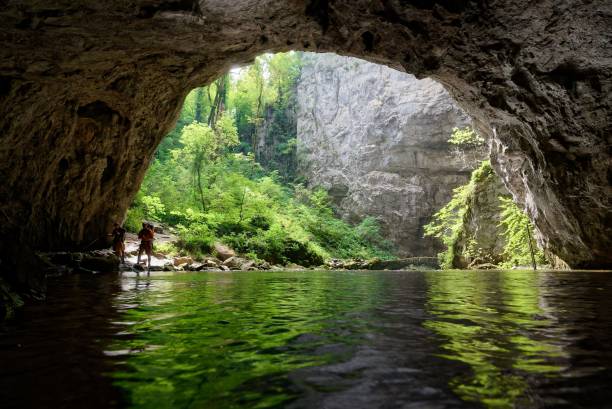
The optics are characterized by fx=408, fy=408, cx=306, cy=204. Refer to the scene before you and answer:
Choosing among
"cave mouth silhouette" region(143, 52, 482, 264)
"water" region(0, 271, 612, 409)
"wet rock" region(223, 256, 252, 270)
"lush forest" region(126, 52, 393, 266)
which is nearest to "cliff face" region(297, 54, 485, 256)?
"cave mouth silhouette" region(143, 52, 482, 264)

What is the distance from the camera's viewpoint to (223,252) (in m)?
21.3

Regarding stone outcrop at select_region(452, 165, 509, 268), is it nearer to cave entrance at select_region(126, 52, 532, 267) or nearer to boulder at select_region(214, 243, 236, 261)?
cave entrance at select_region(126, 52, 532, 267)

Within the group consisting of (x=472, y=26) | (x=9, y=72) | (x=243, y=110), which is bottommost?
(x=9, y=72)

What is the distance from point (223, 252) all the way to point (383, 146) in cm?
2163

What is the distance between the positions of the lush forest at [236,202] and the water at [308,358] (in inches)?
656

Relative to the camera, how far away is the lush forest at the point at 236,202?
74.7 feet

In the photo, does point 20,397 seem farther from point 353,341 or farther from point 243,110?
point 243,110

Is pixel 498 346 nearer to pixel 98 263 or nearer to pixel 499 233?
pixel 98 263

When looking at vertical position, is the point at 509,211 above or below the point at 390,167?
below

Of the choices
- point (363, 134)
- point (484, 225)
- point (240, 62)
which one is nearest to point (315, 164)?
point (363, 134)

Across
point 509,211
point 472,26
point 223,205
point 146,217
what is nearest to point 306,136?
point 223,205

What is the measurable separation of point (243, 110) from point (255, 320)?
142 feet

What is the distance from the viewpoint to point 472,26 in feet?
30.7

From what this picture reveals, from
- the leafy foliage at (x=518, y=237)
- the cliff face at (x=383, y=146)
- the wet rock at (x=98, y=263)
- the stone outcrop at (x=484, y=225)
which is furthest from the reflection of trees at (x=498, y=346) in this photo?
the cliff face at (x=383, y=146)
